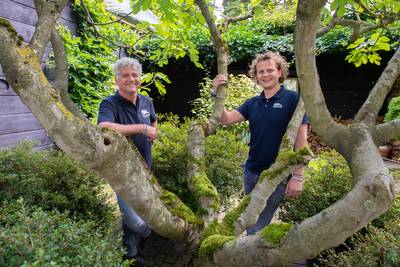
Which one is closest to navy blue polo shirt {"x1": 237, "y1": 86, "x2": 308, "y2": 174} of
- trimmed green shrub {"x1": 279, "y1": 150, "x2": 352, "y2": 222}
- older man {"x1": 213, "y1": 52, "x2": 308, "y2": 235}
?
older man {"x1": 213, "y1": 52, "x2": 308, "y2": 235}

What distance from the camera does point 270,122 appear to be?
265cm

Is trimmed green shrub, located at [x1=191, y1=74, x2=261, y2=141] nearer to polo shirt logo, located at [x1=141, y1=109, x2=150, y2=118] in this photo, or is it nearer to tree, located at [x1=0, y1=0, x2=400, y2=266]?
polo shirt logo, located at [x1=141, y1=109, x2=150, y2=118]

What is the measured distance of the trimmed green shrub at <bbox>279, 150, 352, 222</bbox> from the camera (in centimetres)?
291

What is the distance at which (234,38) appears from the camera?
29.3 feet

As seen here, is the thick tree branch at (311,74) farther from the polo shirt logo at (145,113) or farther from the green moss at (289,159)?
the polo shirt logo at (145,113)

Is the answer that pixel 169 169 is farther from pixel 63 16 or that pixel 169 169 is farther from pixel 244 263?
pixel 63 16

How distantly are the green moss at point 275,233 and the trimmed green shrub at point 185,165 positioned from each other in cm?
164

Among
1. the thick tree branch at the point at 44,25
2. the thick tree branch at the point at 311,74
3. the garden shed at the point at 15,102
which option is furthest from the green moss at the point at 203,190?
the garden shed at the point at 15,102

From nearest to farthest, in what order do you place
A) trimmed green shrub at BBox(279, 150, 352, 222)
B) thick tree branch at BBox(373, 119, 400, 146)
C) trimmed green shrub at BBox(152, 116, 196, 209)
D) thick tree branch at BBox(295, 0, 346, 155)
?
thick tree branch at BBox(295, 0, 346, 155) < thick tree branch at BBox(373, 119, 400, 146) < trimmed green shrub at BBox(279, 150, 352, 222) < trimmed green shrub at BBox(152, 116, 196, 209)

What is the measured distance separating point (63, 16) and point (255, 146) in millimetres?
4797

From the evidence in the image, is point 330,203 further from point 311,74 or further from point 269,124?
point 311,74

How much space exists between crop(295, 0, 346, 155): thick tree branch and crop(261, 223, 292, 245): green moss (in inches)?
19.0

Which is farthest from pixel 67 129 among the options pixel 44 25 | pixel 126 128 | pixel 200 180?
pixel 200 180

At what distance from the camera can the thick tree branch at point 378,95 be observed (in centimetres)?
157
